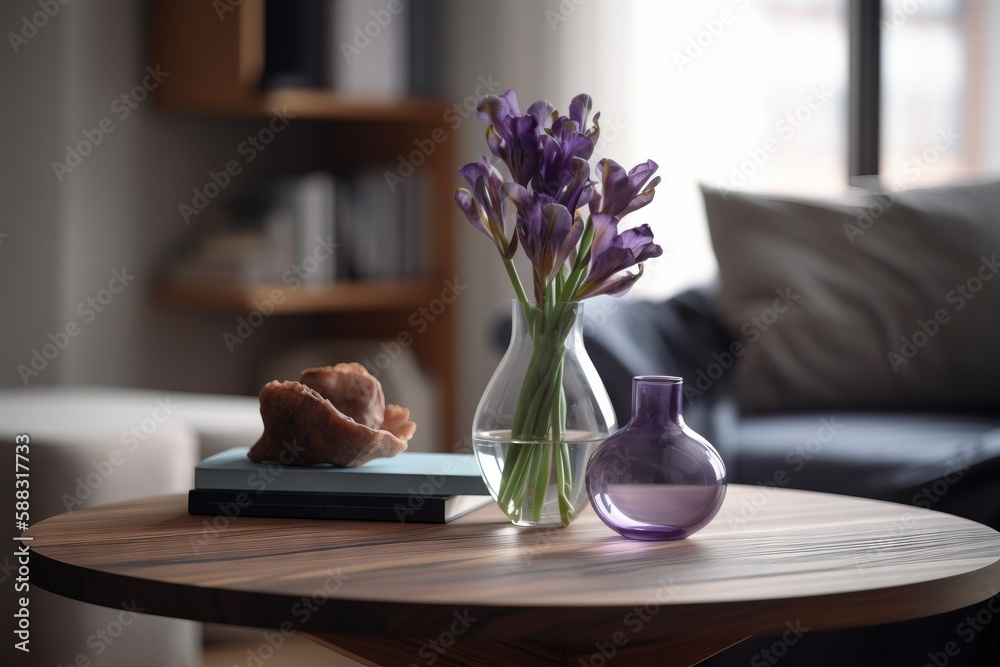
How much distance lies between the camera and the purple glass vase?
0.96m

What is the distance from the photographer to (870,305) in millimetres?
1998

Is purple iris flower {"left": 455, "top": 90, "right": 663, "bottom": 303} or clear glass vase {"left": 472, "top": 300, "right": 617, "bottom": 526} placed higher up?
purple iris flower {"left": 455, "top": 90, "right": 663, "bottom": 303}

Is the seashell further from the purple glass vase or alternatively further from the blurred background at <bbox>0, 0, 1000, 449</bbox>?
the blurred background at <bbox>0, 0, 1000, 449</bbox>

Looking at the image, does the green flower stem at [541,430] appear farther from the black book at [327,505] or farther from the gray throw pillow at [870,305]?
the gray throw pillow at [870,305]

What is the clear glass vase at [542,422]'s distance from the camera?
39.8 inches

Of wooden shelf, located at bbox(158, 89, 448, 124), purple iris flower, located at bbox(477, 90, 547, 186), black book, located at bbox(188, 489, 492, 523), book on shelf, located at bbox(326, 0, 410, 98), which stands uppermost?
book on shelf, located at bbox(326, 0, 410, 98)

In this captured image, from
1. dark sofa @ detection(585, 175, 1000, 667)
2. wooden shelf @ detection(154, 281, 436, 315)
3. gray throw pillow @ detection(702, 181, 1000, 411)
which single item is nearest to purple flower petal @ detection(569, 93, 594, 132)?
dark sofa @ detection(585, 175, 1000, 667)

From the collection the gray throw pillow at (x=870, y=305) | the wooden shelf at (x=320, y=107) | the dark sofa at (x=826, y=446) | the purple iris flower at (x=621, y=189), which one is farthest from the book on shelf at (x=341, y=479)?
the wooden shelf at (x=320, y=107)

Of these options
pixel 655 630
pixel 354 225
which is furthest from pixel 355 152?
pixel 655 630

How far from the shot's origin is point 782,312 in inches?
79.0

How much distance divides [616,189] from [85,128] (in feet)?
6.49

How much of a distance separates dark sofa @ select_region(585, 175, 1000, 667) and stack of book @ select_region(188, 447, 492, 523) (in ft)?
2.45

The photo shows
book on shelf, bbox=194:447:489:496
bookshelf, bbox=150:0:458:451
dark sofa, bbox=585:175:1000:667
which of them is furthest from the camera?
bookshelf, bbox=150:0:458:451

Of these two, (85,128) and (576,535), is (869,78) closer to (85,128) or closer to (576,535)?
(85,128)
